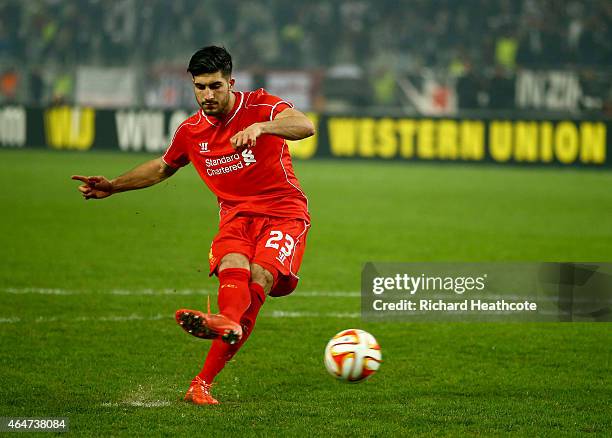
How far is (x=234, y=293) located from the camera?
484 cm

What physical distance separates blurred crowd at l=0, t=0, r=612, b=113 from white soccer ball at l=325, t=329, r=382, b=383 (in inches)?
854

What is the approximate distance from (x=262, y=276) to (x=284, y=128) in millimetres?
716

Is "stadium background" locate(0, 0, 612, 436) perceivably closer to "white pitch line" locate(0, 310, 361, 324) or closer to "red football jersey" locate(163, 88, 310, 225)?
"white pitch line" locate(0, 310, 361, 324)

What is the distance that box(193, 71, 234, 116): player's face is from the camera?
4988mm

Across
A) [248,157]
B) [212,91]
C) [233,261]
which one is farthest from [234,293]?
[212,91]

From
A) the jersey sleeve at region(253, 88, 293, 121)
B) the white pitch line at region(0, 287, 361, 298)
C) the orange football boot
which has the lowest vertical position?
the white pitch line at region(0, 287, 361, 298)

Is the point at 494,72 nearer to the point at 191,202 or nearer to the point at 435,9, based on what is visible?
the point at 435,9

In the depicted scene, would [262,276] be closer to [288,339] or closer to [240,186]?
[240,186]

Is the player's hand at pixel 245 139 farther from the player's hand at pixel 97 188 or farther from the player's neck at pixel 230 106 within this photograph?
the player's hand at pixel 97 188

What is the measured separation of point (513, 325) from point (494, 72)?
18.2 m

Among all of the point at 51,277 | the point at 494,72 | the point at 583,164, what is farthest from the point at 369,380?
the point at 494,72

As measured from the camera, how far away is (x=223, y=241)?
5.13 metres

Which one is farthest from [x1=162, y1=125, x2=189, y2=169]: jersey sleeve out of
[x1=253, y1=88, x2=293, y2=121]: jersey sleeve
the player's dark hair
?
the player's dark hair

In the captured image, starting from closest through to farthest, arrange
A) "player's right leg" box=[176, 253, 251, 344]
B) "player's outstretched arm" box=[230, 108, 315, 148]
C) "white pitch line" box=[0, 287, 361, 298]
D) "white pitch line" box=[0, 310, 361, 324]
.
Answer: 1. "player's right leg" box=[176, 253, 251, 344]
2. "player's outstretched arm" box=[230, 108, 315, 148]
3. "white pitch line" box=[0, 310, 361, 324]
4. "white pitch line" box=[0, 287, 361, 298]
